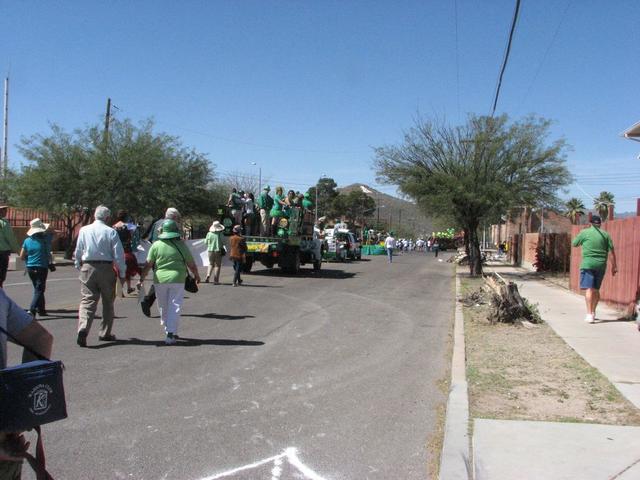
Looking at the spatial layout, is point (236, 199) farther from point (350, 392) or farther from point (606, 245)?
point (350, 392)

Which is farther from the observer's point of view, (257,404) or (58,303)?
(58,303)

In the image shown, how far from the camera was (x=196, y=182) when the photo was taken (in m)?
33.7

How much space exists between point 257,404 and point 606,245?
692 cm

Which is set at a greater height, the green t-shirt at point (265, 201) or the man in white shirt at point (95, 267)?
the green t-shirt at point (265, 201)

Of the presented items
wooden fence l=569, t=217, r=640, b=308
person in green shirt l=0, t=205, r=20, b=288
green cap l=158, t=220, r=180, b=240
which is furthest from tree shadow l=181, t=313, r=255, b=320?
wooden fence l=569, t=217, r=640, b=308

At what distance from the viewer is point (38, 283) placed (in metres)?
10.2

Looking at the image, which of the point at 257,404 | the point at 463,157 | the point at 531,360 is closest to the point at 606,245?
the point at 531,360

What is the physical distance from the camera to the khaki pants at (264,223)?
66.9 feet

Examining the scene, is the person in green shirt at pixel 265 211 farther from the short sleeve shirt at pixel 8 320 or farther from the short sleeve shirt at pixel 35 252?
the short sleeve shirt at pixel 8 320

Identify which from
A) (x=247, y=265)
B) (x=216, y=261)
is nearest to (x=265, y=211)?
(x=247, y=265)

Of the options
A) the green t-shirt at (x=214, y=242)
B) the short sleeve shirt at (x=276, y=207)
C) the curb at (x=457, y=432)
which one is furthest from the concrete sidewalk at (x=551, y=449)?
the short sleeve shirt at (x=276, y=207)

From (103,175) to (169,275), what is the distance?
20.2 metres

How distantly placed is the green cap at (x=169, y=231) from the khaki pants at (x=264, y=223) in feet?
38.6

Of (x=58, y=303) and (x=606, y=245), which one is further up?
(x=606, y=245)
